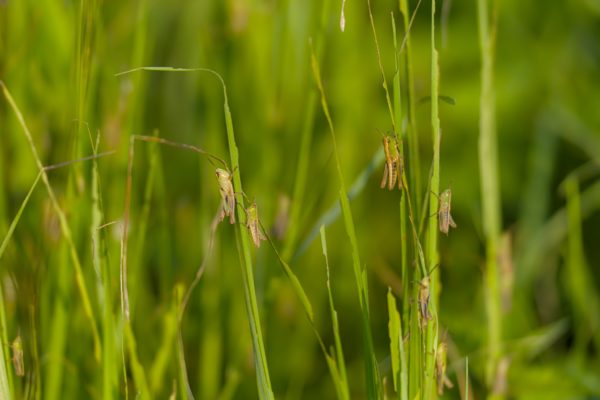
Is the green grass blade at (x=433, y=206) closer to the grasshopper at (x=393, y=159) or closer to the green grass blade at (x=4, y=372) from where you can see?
the grasshopper at (x=393, y=159)

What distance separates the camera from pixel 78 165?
785mm

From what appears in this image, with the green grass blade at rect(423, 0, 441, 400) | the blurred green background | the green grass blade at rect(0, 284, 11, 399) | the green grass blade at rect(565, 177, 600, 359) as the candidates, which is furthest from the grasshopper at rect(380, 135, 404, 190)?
the green grass blade at rect(565, 177, 600, 359)

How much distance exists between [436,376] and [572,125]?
911mm

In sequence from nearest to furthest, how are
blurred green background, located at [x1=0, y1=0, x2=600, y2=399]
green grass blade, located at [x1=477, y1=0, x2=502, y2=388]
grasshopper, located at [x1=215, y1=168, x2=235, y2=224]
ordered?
grasshopper, located at [x1=215, y1=168, x2=235, y2=224] < green grass blade, located at [x1=477, y1=0, x2=502, y2=388] < blurred green background, located at [x1=0, y1=0, x2=600, y2=399]

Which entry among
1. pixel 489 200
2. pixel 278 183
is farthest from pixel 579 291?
pixel 278 183

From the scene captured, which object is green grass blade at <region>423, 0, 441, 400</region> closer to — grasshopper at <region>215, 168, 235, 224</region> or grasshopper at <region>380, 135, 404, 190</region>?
grasshopper at <region>380, 135, 404, 190</region>

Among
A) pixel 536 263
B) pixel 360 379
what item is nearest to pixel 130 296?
pixel 360 379

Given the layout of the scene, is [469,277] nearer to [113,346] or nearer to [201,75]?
[201,75]

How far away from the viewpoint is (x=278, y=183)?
1180mm

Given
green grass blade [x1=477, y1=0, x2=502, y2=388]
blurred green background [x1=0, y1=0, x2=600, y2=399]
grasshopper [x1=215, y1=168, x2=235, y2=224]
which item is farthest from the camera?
blurred green background [x1=0, y1=0, x2=600, y2=399]

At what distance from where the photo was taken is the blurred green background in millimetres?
872

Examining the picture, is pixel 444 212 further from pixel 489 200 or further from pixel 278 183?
pixel 278 183

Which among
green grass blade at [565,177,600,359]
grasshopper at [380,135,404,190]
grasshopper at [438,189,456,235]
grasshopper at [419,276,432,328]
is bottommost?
green grass blade at [565,177,600,359]

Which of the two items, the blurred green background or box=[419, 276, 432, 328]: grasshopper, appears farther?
the blurred green background
